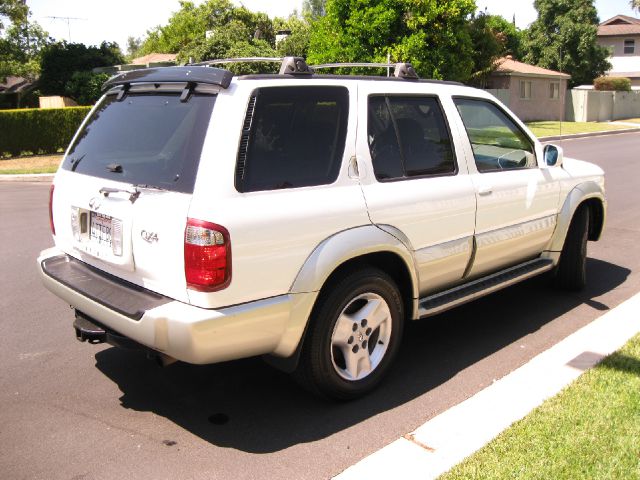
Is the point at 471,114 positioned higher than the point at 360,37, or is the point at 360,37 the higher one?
the point at 360,37

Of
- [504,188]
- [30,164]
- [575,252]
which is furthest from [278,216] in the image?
[30,164]

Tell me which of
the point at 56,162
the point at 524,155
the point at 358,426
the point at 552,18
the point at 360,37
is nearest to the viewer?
the point at 358,426

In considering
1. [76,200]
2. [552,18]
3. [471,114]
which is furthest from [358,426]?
[552,18]

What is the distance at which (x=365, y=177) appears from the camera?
12.8ft

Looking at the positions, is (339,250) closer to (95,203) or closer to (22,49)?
(95,203)

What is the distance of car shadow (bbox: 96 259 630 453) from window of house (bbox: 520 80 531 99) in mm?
34534

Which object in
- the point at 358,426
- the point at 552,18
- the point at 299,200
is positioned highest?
the point at 552,18

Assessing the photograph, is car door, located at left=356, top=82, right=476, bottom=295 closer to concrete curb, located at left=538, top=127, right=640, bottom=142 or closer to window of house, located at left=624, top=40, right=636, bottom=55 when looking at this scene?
concrete curb, located at left=538, top=127, right=640, bottom=142

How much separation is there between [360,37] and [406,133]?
20892 mm

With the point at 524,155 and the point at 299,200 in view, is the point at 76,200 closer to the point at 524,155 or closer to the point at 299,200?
the point at 299,200

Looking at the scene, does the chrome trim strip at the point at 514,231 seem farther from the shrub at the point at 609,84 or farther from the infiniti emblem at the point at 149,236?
the shrub at the point at 609,84

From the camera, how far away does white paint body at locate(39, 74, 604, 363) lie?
3244 mm

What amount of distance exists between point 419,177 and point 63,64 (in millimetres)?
35552

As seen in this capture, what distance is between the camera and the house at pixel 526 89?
35812 millimetres
